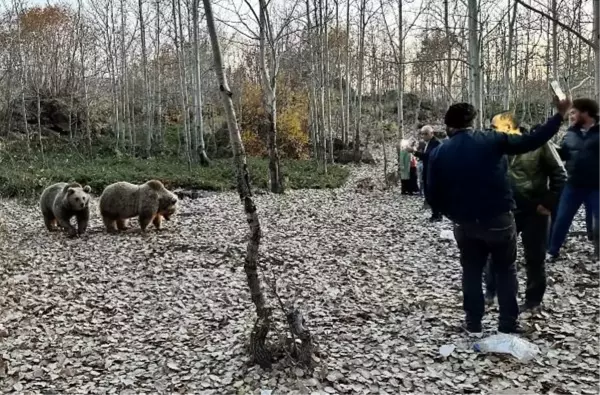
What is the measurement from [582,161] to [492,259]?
261 cm

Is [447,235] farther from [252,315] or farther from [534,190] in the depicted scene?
[252,315]

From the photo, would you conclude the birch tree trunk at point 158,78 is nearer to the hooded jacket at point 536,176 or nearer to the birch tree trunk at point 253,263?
the birch tree trunk at point 253,263

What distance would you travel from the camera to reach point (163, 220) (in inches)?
450

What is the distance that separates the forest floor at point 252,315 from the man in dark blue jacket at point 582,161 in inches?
33.9

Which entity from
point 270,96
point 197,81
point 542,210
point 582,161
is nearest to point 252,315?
point 542,210

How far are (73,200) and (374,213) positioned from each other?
6.69 m

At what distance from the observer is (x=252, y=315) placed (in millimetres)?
5750

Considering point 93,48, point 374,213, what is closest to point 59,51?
point 93,48

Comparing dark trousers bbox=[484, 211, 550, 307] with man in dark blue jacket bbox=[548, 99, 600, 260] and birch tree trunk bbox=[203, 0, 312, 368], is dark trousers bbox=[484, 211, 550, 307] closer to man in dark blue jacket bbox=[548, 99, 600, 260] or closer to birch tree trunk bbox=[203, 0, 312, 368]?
man in dark blue jacket bbox=[548, 99, 600, 260]

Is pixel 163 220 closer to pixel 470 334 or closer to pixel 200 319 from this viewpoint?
pixel 200 319

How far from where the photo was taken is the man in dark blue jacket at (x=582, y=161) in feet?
19.9

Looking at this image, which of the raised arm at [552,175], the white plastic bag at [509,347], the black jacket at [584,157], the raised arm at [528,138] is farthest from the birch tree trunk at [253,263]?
the black jacket at [584,157]

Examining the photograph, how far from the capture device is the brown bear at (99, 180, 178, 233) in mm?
10156

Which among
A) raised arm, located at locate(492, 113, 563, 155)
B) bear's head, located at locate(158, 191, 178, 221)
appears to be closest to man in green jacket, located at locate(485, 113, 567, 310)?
raised arm, located at locate(492, 113, 563, 155)
